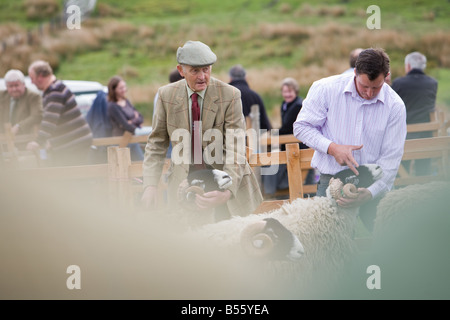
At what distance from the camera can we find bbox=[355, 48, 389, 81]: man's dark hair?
8.57ft

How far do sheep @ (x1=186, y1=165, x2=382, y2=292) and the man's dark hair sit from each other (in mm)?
441

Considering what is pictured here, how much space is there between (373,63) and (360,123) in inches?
13.7

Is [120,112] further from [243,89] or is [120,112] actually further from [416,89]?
[416,89]

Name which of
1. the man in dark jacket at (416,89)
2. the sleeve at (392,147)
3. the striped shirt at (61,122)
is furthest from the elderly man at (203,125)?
the man in dark jacket at (416,89)

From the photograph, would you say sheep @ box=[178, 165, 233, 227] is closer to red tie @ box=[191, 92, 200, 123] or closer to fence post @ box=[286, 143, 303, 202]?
red tie @ box=[191, 92, 200, 123]

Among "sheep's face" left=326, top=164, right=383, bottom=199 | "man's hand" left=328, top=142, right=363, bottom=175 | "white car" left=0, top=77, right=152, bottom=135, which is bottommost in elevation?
"sheep's face" left=326, top=164, right=383, bottom=199

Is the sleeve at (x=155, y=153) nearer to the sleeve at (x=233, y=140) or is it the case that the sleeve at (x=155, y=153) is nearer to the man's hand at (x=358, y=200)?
the sleeve at (x=233, y=140)

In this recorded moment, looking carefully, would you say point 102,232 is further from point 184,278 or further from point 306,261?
point 306,261

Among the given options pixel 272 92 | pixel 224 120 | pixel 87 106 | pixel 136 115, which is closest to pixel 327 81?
pixel 224 120

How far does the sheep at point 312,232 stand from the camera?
8.88 feet

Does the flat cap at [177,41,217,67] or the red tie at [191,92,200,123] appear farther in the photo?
the red tie at [191,92,200,123]

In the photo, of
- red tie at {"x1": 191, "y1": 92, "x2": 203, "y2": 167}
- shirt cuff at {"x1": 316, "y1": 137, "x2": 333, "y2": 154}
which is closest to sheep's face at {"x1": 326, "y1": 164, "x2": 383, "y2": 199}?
shirt cuff at {"x1": 316, "y1": 137, "x2": 333, "y2": 154}

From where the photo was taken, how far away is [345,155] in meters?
2.75

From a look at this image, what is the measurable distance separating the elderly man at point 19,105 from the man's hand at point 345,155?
3464 mm
